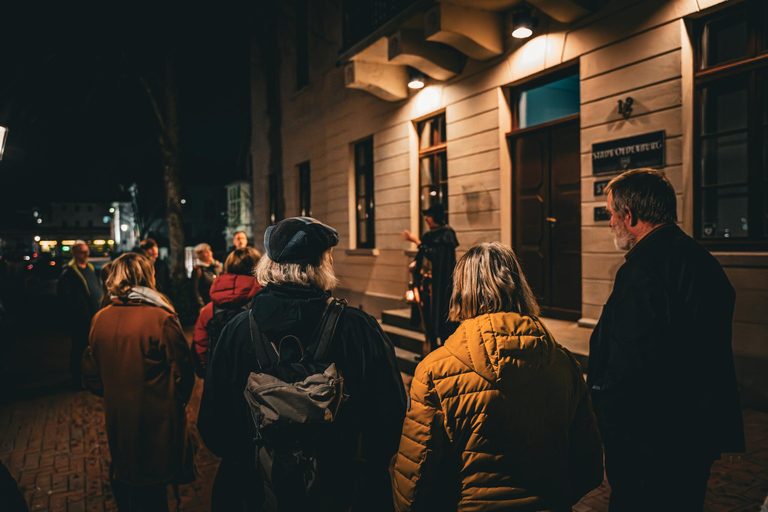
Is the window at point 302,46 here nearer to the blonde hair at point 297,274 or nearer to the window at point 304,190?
the window at point 304,190

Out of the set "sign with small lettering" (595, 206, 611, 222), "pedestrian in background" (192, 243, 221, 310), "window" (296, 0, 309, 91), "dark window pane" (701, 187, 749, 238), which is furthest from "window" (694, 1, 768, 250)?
"window" (296, 0, 309, 91)

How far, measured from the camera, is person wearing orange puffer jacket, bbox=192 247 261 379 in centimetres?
409

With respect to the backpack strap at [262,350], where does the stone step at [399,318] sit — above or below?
below

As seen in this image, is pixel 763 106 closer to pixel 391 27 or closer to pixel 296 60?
pixel 391 27

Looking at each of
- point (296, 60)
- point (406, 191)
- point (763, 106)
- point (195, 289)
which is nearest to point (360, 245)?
point (406, 191)

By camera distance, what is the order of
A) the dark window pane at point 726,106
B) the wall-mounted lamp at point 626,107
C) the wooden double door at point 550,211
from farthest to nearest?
the wooden double door at point 550,211
the wall-mounted lamp at point 626,107
the dark window pane at point 726,106

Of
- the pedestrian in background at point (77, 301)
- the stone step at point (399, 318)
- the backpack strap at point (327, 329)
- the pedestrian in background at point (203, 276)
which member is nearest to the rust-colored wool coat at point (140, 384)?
the backpack strap at point (327, 329)

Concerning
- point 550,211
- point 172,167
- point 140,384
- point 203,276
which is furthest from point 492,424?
point 172,167

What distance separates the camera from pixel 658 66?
5520mm

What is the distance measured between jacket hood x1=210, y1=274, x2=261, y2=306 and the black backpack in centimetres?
230

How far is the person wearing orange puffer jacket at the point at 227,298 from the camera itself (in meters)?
4.09

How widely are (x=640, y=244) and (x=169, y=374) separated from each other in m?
2.88

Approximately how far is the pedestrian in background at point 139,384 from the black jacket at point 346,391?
1.42m

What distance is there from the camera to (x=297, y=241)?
2010 millimetres
